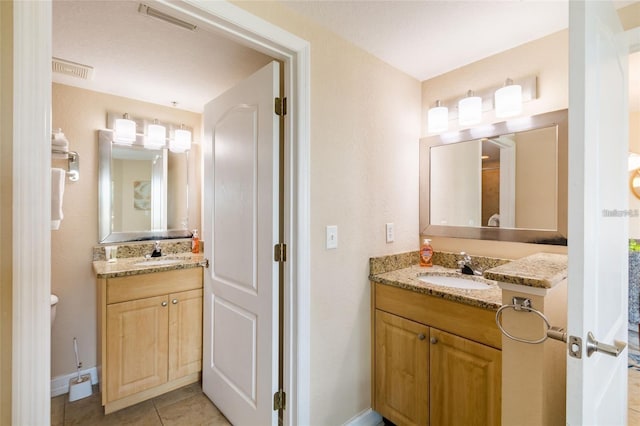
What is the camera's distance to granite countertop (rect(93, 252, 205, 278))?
1.87 m

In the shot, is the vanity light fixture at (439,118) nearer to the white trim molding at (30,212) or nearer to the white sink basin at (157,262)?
the white trim molding at (30,212)

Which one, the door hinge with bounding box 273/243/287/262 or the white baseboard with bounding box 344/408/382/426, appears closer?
the door hinge with bounding box 273/243/287/262

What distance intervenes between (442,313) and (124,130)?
2614mm

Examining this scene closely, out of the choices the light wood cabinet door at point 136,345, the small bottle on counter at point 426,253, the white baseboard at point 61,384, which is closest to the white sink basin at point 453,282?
the small bottle on counter at point 426,253

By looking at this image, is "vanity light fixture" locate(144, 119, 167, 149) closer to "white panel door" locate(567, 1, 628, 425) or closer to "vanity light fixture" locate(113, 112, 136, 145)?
"vanity light fixture" locate(113, 112, 136, 145)

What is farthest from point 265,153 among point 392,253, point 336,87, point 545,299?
point 545,299

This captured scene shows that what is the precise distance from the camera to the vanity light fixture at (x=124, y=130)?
236 cm

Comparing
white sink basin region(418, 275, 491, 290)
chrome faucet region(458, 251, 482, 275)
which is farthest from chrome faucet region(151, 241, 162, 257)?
chrome faucet region(458, 251, 482, 275)

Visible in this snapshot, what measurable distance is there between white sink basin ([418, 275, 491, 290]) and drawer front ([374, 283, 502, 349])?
19 cm

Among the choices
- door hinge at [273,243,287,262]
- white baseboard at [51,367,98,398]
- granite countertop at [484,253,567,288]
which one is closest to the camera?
granite countertop at [484,253,567,288]

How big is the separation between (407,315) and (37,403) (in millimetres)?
1464

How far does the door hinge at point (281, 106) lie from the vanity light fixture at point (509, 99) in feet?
4.04

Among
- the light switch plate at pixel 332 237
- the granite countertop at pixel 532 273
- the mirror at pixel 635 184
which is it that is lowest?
the granite countertop at pixel 532 273

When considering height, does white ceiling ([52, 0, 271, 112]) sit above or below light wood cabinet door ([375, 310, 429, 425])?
above
